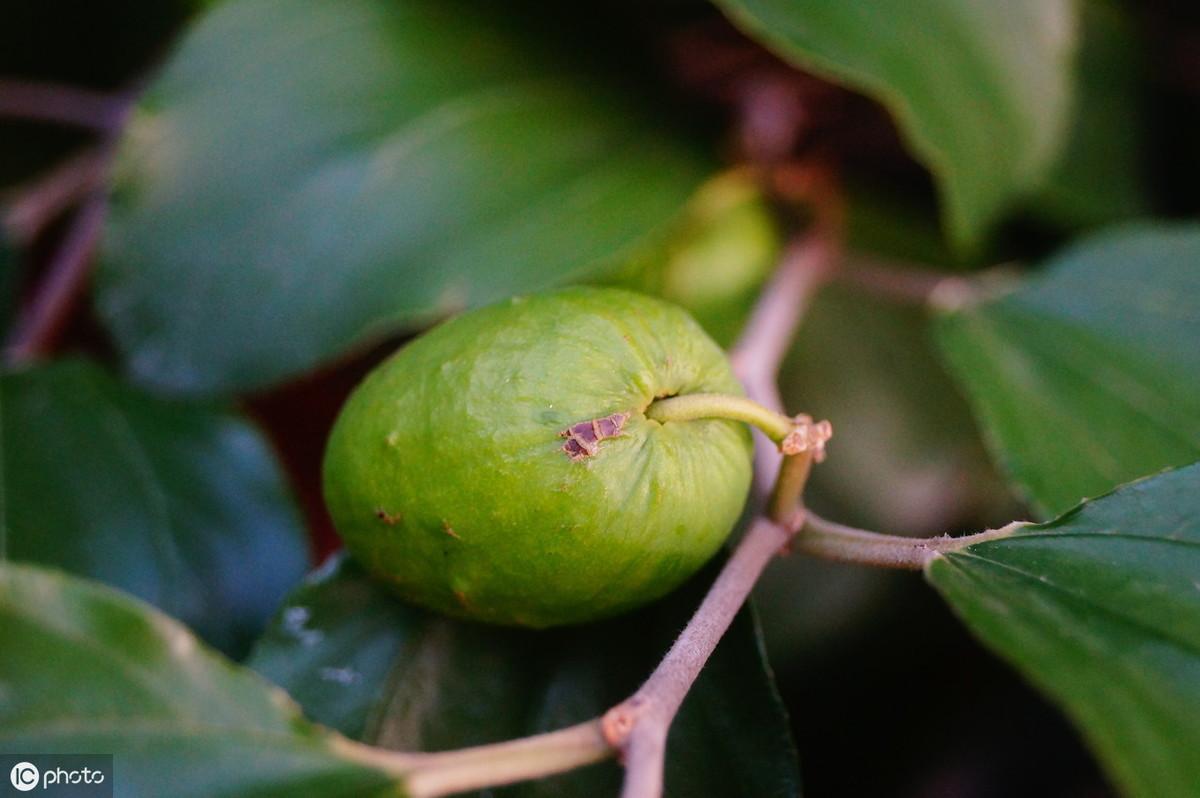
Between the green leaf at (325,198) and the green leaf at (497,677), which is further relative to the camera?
the green leaf at (325,198)

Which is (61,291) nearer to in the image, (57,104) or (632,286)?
(57,104)

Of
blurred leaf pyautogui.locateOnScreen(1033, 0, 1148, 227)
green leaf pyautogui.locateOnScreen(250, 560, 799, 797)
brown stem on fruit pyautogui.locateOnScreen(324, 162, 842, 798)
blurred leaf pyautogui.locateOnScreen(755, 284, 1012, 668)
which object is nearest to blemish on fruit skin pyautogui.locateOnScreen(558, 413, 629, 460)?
brown stem on fruit pyautogui.locateOnScreen(324, 162, 842, 798)

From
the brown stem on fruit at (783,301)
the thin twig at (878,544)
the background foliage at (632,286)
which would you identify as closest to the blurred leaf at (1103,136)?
the background foliage at (632,286)

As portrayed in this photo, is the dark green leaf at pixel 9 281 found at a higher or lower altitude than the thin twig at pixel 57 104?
lower

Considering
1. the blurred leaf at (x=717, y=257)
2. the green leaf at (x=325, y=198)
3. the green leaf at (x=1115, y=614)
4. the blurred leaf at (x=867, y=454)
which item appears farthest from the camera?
the blurred leaf at (x=867, y=454)

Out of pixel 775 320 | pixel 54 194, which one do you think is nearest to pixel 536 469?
pixel 775 320

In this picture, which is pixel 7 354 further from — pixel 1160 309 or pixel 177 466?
pixel 1160 309

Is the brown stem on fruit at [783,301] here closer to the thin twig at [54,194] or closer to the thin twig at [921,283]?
the thin twig at [921,283]

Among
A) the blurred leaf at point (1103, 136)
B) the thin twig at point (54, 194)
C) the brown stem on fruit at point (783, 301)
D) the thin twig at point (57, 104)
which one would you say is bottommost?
the blurred leaf at point (1103, 136)
